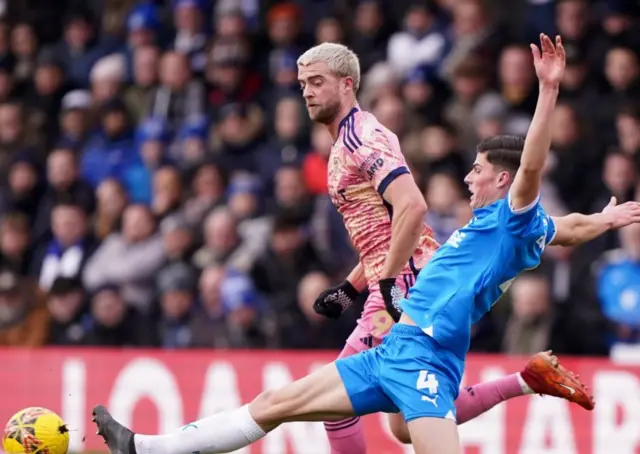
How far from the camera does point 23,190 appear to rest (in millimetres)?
16688

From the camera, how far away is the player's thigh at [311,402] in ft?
25.1

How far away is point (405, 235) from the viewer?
26.5 feet

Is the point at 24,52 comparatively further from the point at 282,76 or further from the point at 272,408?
the point at 272,408

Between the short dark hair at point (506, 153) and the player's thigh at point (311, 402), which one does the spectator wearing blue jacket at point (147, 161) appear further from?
the short dark hair at point (506, 153)

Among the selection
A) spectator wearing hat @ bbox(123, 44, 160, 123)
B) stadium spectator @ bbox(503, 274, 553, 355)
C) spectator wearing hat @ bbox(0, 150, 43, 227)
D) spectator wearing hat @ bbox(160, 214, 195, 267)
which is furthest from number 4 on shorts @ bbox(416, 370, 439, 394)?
spectator wearing hat @ bbox(0, 150, 43, 227)

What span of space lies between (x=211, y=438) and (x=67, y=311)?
7.30m

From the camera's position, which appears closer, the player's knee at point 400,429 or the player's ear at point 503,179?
the player's ear at point 503,179

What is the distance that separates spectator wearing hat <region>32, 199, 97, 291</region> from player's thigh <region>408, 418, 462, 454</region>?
839 cm

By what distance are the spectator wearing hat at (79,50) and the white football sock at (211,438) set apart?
1040 centimetres

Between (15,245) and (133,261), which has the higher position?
(15,245)

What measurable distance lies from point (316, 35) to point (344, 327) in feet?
13.0

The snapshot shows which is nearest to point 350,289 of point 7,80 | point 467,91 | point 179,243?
point 467,91

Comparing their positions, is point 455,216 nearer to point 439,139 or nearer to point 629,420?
point 439,139

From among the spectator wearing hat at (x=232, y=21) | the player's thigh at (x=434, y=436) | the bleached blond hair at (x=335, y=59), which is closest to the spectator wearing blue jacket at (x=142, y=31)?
the spectator wearing hat at (x=232, y=21)
